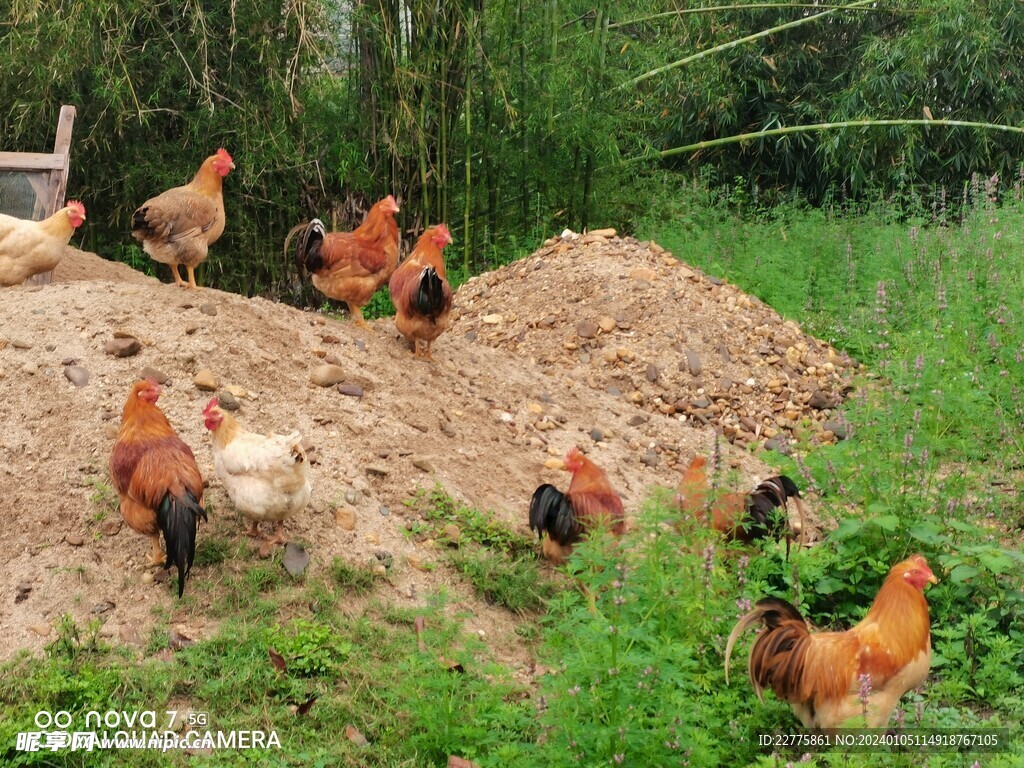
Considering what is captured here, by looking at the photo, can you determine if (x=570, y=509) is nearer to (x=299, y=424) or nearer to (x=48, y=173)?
(x=299, y=424)

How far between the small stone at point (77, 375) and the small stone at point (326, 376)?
3.86ft

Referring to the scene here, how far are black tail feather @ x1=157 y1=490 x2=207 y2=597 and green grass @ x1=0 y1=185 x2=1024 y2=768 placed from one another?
248 mm

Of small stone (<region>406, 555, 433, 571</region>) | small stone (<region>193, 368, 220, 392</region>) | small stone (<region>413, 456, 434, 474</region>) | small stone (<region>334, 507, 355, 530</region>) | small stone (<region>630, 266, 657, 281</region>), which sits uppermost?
small stone (<region>630, 266, 657, 281</region>)

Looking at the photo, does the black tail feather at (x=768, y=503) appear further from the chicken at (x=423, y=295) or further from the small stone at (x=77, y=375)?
the small stone at (x=77, y=375)

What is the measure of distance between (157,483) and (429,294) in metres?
2.42

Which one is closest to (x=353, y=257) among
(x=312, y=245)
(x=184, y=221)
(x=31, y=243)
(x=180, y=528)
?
(x=312, y=245)

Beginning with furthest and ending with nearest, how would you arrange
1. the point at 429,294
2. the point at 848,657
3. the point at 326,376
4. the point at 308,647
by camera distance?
the point at 429,294, the point at 326,376, the point at 308,647, the point at 848,657

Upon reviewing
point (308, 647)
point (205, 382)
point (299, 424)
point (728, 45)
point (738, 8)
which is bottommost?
point (308, 647)

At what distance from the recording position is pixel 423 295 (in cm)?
657

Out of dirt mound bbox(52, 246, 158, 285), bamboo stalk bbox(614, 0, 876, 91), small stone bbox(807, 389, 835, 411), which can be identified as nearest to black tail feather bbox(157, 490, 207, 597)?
dirt mound bbox(52, 246, 158, 285)

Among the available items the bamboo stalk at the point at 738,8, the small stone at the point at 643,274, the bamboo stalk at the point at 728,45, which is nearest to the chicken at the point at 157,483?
the small stone at the point at 643,274

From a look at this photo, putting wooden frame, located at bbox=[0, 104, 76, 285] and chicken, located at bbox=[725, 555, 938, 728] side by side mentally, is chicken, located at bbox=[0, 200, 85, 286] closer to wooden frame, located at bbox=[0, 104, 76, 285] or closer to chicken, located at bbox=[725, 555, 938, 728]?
wooden frame, located at bbox=[0, 104, 76, 285]

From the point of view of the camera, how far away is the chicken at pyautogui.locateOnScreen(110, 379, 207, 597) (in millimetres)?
4508

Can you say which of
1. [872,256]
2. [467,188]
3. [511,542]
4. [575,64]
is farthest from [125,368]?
[872,256]
